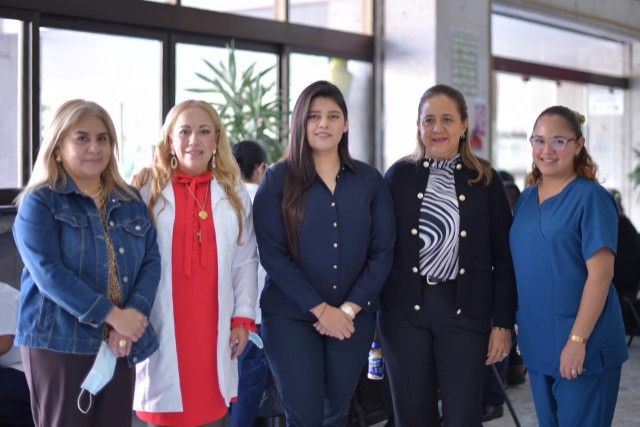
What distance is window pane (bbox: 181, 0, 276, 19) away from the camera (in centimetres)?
594

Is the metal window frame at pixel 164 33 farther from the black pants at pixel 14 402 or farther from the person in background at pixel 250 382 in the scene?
the person in background at pixel 250 382

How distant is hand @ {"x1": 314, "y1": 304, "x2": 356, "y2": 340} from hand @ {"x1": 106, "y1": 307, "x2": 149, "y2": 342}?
55cm

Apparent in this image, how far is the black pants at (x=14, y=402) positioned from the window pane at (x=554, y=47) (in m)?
6.14

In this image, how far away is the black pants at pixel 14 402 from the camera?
3625 millimetres

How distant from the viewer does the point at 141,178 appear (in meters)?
3.15

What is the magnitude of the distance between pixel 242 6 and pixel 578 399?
4018mm

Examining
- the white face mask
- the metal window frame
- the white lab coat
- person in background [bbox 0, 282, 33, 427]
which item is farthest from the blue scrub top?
the metal window frame

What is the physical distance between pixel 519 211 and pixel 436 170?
1.04 feet

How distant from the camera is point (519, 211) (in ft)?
10.5

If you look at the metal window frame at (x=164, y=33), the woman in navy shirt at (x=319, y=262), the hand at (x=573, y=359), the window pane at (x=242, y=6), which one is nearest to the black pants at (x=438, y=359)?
the woman in navy shirt at (x=319, y=262)

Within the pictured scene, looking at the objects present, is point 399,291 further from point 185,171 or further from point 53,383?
point 53,383

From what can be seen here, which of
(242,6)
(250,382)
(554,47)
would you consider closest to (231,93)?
(242,6)

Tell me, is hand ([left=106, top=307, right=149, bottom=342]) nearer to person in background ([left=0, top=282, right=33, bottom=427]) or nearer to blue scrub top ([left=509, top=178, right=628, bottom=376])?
person in background ([left=0, top=282, right=33, bottom=427])

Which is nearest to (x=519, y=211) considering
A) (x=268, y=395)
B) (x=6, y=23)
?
(x=268, y=395)
